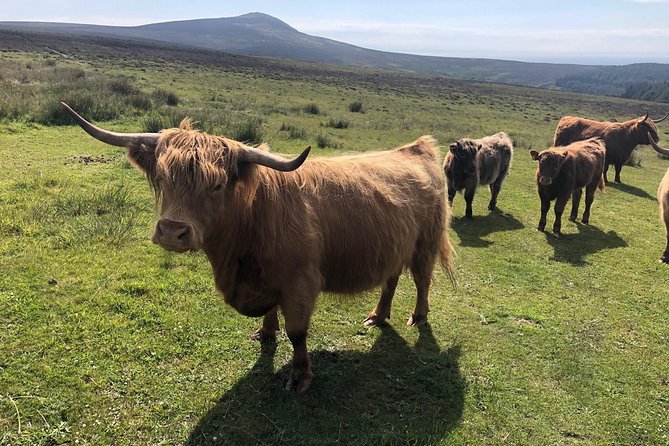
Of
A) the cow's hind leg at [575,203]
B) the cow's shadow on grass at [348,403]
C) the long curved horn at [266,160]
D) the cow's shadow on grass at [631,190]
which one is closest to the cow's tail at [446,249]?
the cow's shadow on grass at [348,403]

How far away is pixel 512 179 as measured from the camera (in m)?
13.9

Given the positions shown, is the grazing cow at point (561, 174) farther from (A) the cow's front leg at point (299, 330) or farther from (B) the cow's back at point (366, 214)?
(A) the cow's front leg at point (299, 330)

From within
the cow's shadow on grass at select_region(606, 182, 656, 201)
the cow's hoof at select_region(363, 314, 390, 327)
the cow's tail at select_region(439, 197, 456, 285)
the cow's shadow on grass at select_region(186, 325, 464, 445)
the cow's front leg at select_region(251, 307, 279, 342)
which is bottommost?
the cow's shadow on grass at select_region(186, 325, 464, 445)

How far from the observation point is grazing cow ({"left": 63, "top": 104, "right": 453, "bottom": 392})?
2.89m

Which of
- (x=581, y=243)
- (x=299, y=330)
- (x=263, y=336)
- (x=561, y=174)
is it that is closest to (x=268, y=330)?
(x=263, y=336)

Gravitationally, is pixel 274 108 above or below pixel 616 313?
above

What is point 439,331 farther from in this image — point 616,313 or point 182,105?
point 182,105

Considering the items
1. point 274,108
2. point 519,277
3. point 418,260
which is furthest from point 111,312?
point 274,108

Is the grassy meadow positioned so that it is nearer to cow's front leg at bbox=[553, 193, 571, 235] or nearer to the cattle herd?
the cattle herd

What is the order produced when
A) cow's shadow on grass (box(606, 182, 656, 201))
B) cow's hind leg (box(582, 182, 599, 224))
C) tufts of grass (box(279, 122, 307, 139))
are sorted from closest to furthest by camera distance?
1. cow's hind leg (box(582, 182, 599, 224))
2. cow's shadow on grass (box(606, 182, 656, 201))
3. tufts of grass (box(279, 122, 307, 139))

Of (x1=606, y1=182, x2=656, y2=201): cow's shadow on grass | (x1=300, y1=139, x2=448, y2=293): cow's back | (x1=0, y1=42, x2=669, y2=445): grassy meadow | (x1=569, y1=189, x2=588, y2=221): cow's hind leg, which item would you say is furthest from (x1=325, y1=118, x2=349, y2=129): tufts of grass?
(x1=300, y1=139, x2=448, y2=293): cow's back

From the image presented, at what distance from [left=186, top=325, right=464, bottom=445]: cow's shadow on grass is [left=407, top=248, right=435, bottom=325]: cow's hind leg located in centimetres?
56

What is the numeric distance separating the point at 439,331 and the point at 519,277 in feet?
8.24

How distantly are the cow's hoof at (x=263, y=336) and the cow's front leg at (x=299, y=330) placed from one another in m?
0.61
